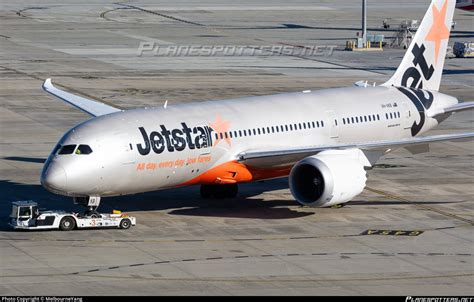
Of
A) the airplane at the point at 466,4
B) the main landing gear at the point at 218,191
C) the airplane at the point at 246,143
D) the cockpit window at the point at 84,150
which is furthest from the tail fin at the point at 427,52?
the airplane at the point at 466,4

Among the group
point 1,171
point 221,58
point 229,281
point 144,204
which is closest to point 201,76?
point 221,58

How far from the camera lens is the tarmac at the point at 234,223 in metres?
41.4

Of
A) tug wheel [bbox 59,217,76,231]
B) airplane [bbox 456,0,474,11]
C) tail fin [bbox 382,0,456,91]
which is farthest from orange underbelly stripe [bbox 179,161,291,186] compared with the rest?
airplane [bbox 456,0,474,11]

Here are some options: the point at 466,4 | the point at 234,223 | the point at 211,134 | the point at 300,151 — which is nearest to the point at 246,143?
the point at 211,134

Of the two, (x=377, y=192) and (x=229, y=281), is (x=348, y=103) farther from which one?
(x=229, y=281)

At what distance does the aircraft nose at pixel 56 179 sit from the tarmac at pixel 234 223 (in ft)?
6.21

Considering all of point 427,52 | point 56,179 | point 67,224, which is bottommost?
point 67,224

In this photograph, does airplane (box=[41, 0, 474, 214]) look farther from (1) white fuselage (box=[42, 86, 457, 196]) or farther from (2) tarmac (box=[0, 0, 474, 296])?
(2) tarmac (box=[0, 0, 474, 296])

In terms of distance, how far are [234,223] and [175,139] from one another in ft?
14.2

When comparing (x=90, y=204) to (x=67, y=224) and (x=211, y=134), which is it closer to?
(x=67, y=224)

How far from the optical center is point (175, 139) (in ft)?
167

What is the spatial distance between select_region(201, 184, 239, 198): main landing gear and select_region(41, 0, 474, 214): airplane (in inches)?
1.8

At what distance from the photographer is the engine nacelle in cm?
5097

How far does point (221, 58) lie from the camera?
390 ft
